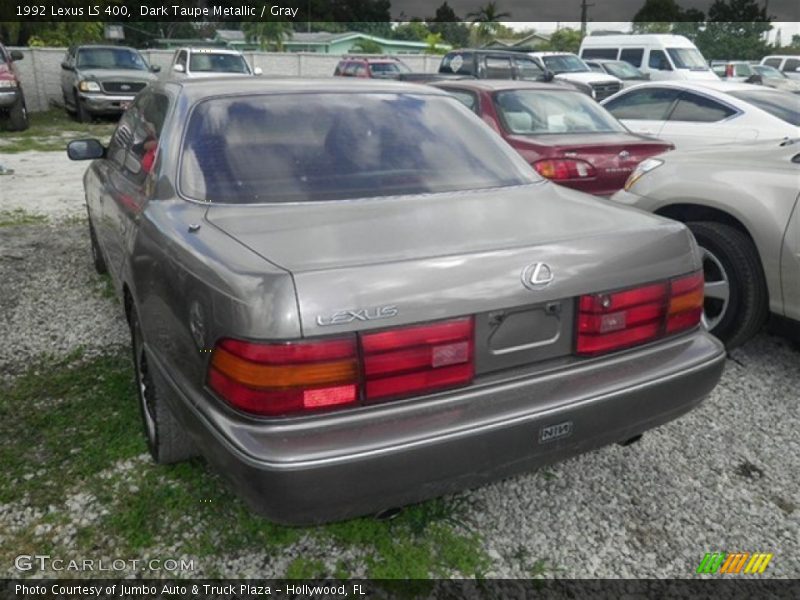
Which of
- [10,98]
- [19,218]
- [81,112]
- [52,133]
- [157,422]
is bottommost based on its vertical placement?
[52,133]

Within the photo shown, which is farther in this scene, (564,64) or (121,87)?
(564,64)

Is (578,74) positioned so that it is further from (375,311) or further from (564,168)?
(375,311)

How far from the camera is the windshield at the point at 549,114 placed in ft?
20.2

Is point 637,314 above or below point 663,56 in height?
below

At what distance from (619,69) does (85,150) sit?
18.6 m

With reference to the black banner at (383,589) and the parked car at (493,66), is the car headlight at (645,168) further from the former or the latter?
the parked car at (493,66)

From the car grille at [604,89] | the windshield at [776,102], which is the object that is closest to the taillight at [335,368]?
the windshield at [776,102]

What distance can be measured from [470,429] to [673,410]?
855mm

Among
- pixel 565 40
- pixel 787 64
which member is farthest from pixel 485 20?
pixel 787 64

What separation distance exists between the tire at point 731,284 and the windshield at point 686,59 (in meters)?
18.4

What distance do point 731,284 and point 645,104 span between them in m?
5.18

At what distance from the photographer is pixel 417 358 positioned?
1.92 metres

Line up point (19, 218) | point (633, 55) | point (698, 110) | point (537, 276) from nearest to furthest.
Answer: point (537, 276) < point (19, 218) < point (698, 110) < point (633, 55)

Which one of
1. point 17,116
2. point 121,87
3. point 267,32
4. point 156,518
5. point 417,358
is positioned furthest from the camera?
point 267,32
